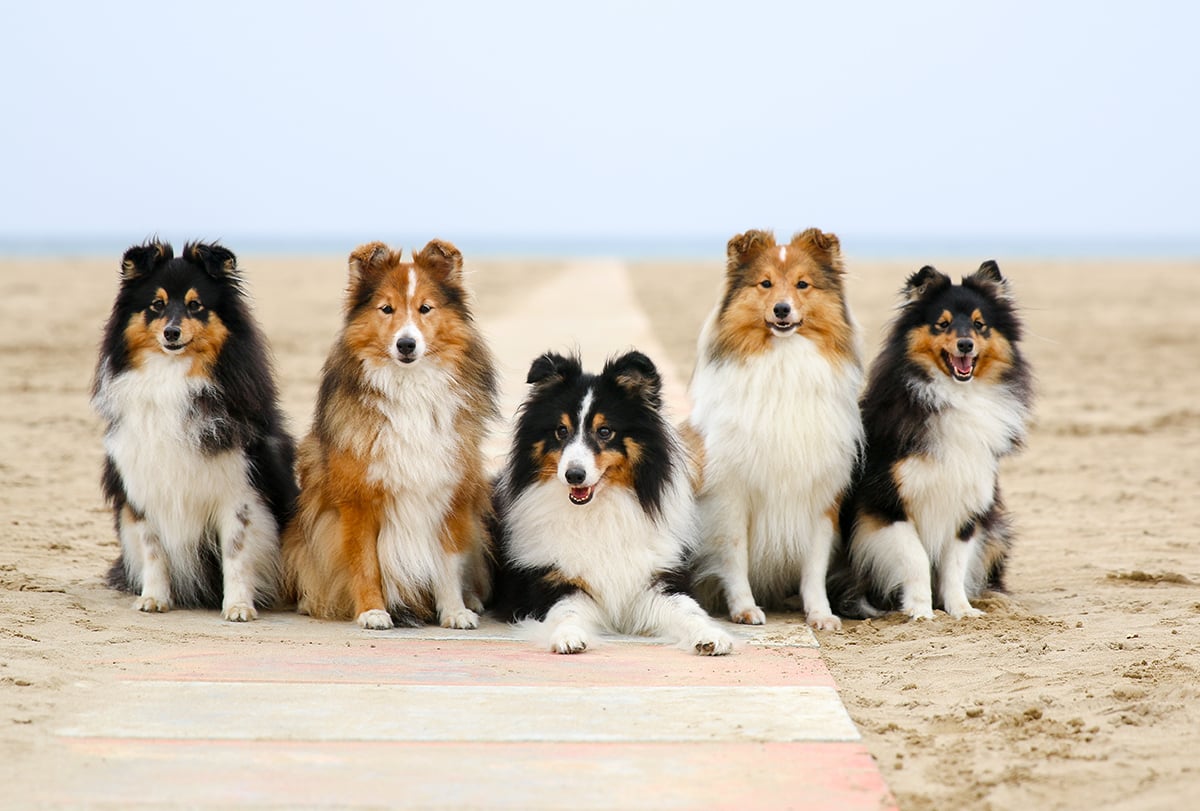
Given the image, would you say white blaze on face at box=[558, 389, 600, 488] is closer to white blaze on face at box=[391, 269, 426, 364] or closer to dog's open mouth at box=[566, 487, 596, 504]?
dog's open mouth at box=[566, 487, 596, 504]

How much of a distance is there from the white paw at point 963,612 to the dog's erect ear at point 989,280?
141 centimetres

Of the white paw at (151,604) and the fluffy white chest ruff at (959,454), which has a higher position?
the fluffy white chest ruff at (959,454)

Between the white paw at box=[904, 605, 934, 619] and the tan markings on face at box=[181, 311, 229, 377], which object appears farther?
the white paw at box=[904, 605, 934, 619]

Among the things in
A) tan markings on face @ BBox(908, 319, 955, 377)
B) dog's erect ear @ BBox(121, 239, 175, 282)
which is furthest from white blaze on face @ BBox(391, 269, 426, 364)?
tan markings on face @ BBox(908, 319, 955, 377)

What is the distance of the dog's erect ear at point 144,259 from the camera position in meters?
5.63

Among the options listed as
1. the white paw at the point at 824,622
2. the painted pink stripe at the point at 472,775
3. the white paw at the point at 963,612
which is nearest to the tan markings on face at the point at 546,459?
the white paw at the point at 824,622

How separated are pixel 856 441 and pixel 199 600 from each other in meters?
3.09

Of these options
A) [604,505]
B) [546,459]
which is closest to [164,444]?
[546,459]

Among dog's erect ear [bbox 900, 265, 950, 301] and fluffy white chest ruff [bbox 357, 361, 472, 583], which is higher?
dog's erect ear [bbox 900, 265, 950, 301]

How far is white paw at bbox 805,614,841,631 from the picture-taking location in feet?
18.9

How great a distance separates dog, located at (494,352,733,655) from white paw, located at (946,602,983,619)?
1185 millimetres

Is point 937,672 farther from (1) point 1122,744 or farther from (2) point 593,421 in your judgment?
(2) point 593,421

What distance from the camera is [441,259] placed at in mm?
5738

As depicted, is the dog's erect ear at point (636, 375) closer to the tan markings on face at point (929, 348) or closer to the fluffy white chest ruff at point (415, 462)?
the fluffy white chest ruff at point (415, 462)
